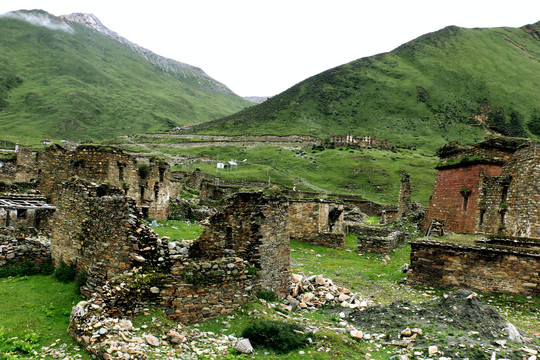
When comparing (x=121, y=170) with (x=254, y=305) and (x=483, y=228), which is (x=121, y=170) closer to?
(x=254, y=305)

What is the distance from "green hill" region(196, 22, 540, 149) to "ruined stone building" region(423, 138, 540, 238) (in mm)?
92323

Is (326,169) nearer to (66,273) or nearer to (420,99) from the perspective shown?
(66,273)

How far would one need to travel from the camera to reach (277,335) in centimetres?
702

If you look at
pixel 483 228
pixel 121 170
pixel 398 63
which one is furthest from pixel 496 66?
pixel 121 170

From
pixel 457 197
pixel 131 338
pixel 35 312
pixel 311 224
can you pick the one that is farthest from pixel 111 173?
pixel 457 197

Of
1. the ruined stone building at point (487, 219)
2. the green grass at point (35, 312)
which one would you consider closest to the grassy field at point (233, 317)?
the green grass at point (35, 312)

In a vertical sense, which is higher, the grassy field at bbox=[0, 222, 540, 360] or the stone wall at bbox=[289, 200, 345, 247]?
the stone wall at bbox=[289, 200, 345, 247]

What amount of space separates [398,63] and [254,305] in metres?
206

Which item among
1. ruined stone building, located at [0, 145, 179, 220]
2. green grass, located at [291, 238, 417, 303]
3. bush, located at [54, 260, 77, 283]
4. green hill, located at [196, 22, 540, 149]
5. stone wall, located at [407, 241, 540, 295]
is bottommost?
green grass, located at [291, 238, 417, 303]

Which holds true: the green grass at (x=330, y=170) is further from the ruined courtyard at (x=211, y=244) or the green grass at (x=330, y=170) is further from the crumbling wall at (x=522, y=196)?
the crumbling wall at (x=522, y=196)

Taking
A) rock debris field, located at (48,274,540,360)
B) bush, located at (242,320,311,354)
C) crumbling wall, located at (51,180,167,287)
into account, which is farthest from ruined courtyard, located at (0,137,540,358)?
bush, located at (242,320,311,354)

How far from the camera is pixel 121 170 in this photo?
61.6ft

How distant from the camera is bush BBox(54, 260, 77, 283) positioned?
371 inches

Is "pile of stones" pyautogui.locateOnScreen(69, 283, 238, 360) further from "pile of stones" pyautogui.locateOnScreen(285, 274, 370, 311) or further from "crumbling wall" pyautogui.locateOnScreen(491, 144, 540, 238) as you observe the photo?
"crumbling wall" pyautogui.locateOnScreen(491, 144, 540, 238)
